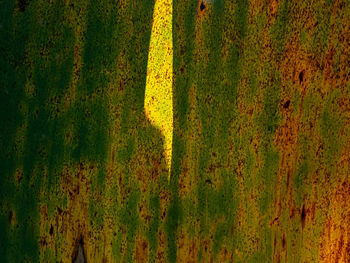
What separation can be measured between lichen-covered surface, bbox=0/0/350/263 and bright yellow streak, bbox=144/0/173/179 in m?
0.02

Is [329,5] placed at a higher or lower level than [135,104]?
higher

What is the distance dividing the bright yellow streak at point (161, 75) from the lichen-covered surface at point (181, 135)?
16 millimetres

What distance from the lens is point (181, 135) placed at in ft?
3.58

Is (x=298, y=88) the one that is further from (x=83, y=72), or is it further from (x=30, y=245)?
(x=30, y=245)

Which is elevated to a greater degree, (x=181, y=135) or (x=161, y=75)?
(x=161, y=75)

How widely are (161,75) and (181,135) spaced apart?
175mm

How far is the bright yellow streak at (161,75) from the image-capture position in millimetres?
1062

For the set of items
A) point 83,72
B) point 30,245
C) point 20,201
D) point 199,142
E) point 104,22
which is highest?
point 104,22

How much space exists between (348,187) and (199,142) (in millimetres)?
444

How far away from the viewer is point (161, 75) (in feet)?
3.53

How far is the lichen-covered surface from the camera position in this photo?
105cm

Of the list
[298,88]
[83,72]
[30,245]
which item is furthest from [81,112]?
[298,88]

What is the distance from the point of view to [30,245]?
42.3 inches

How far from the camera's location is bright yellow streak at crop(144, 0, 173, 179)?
106 cm
